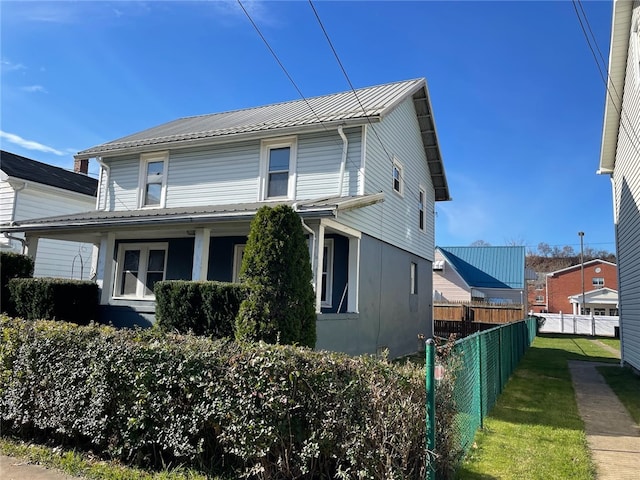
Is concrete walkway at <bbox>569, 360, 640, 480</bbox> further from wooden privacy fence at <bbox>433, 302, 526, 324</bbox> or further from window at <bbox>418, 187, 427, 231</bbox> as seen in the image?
wooden privacy fence at <bbox>433, 302, 526, 324</bbox>

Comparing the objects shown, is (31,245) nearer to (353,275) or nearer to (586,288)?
(353,275)

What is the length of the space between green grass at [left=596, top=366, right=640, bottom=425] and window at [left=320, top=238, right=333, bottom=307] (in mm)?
6398

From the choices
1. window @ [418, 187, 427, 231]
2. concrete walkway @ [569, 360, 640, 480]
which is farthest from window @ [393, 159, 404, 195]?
concrete walkway @ [569, 360, 640, 480]

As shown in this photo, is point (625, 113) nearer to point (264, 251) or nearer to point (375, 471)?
point (264, 251)

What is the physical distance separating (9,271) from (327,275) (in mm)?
7741

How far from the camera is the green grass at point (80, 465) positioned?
4164 millimetres

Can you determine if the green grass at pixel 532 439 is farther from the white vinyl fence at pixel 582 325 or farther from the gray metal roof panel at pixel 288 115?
the white vinyl fence at pixel 582 325

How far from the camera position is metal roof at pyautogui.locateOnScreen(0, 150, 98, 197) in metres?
16.2

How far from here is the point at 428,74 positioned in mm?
14242

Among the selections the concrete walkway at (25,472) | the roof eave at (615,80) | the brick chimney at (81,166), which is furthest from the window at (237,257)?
the brick chimney at (81,166)

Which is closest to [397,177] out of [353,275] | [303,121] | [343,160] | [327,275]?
[343,160]

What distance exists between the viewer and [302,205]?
865 cm

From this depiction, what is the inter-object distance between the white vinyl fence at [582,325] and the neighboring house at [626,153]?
20.4 metres

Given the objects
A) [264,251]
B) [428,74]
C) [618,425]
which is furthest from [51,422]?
[428,74]
